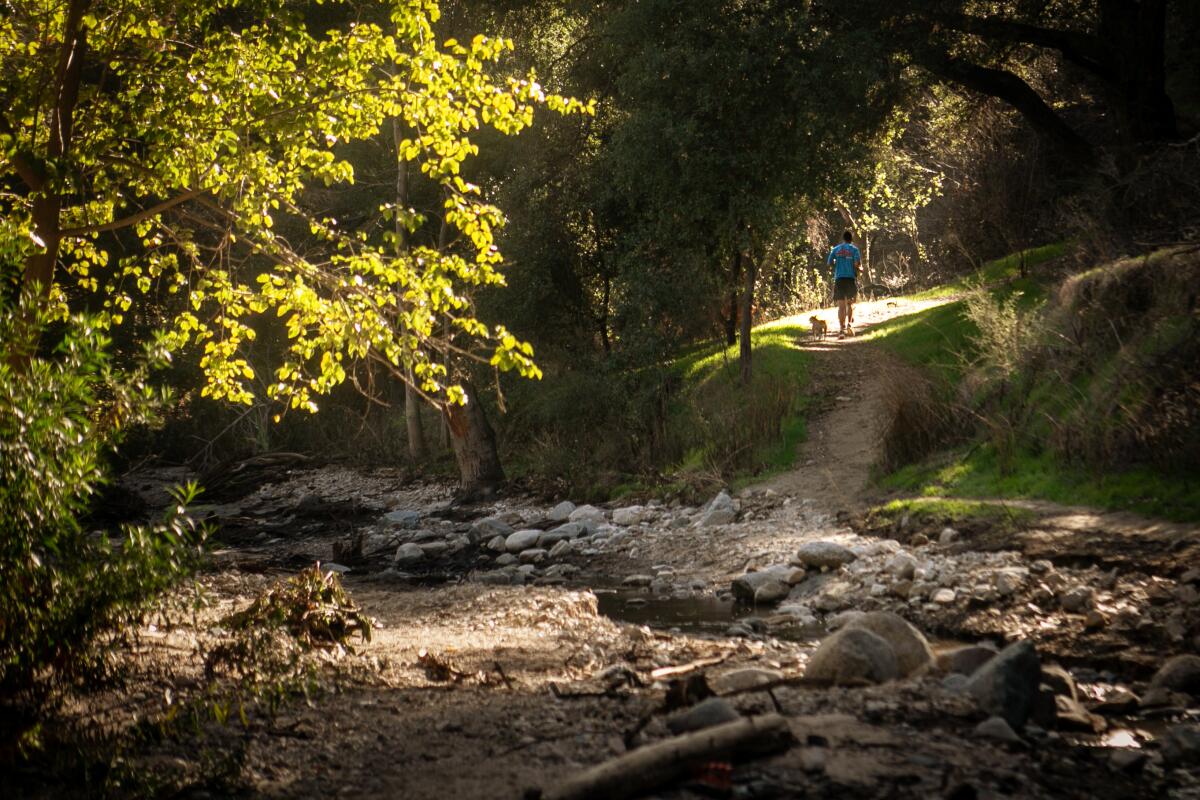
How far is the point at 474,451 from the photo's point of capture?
2344 cm

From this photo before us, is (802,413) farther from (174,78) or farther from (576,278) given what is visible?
(174,78)

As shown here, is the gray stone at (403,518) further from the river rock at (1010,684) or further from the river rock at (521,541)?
the river rock at (1010,684)

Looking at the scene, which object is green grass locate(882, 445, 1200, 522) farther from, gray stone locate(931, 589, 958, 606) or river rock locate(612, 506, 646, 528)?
river rock locate(612, 506, 646, 528)

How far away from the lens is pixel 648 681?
319 inches

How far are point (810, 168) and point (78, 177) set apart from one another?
1457cm

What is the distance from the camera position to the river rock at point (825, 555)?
12852 mm

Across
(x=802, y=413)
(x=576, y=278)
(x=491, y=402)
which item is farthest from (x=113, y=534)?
(x=802, y=413)

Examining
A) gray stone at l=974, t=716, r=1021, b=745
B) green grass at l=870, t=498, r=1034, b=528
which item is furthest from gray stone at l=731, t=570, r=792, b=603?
gray stone at l=974, t=716, r=1021, b=745

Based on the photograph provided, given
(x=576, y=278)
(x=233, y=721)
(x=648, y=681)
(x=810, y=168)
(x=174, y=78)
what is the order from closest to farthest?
(x=233, y=721) → (x=648, y=681) → (x=174, y=78) → (x=810, y=168) → (x=576, y=278)

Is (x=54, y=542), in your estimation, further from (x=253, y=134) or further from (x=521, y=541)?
(x=521, y=541)

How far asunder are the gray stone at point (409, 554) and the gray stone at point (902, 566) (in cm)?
742

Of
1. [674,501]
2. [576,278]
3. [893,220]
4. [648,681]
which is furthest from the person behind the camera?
[893,220]

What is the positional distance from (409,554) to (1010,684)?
11.3 meters

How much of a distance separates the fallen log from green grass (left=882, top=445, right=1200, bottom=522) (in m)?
7.36
